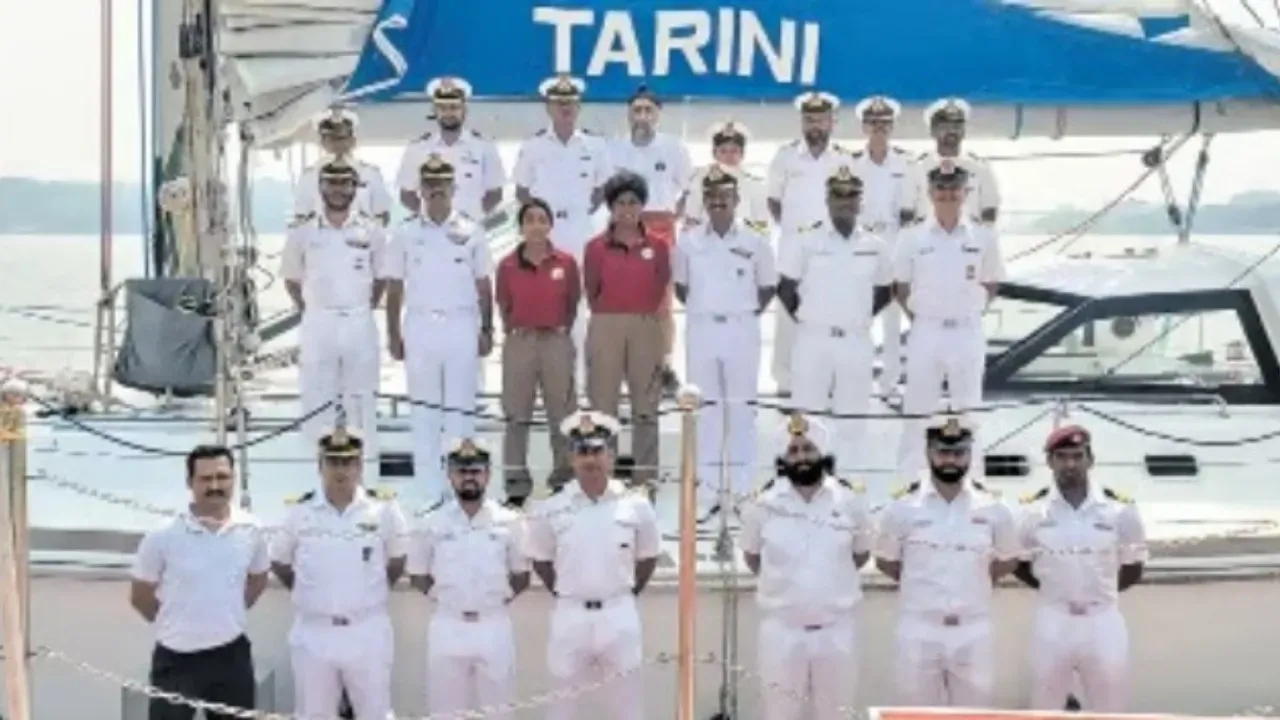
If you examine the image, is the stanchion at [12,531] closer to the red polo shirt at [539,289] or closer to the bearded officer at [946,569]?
the red polo shirt at [539,289]

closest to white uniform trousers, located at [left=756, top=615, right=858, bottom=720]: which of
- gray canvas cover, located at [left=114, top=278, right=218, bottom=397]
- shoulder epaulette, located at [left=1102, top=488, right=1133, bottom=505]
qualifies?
shoulder epaulette, located at [left=1102, top=488, right=1133, bottom=505]

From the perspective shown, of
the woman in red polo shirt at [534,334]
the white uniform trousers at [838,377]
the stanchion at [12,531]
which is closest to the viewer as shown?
the stanchion at [12,531]

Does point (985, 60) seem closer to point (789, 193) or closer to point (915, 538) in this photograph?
point (789, 193)

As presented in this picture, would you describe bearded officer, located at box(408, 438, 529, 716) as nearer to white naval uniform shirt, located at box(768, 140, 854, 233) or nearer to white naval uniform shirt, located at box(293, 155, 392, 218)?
white naval uniform shirt, located at box(293, 155, 392, 218)

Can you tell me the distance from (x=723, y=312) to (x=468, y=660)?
1.76 m

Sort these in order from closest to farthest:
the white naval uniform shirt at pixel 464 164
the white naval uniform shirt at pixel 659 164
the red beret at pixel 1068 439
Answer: the red beret at pixel 1068 439, the white naval uniform shirt at pixel 464 164, the white naval uniform shirt at pixel 659 164

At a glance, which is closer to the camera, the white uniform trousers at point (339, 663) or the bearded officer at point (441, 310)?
the white uniform trousers at point (339, 663)

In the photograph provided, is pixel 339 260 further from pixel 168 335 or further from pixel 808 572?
pixel 808 572

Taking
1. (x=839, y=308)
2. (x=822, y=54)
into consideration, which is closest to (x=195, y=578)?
(x=839, y=308)

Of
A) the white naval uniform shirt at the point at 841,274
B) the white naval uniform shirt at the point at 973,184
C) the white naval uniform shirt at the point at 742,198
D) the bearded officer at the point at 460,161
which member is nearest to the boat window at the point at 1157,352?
the white naval uniform shirt at the point at 973,184

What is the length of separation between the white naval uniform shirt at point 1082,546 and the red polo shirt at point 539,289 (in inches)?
70.2

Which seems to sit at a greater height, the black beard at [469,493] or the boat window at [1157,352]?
the boat window at [1157,352]

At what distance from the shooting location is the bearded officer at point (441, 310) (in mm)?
7449

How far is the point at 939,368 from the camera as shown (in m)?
7.55
